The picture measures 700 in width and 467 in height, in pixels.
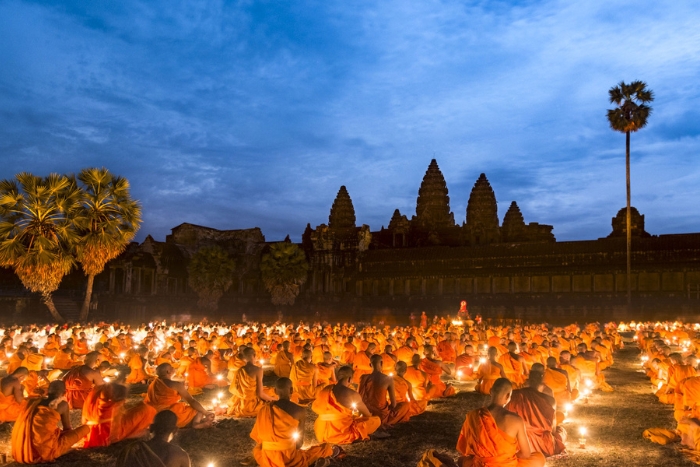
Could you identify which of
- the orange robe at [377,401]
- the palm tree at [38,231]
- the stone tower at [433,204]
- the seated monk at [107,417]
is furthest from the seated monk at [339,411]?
the stone tower at [433,204]

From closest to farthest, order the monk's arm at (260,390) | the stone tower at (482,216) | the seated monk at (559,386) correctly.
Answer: the monk's arm at (260,390), the seated monk at (559,386), the stone tower at (482,216)

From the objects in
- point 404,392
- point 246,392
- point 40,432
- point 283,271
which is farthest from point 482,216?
point 40,432

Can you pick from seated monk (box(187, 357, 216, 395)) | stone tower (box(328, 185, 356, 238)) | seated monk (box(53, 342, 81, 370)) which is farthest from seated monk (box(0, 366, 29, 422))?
stone tower (box(328, 185, 356, 238))

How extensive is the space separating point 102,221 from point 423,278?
2907 cm

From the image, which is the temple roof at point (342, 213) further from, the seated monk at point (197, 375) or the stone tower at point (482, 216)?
the seated monk at point (197, 375)

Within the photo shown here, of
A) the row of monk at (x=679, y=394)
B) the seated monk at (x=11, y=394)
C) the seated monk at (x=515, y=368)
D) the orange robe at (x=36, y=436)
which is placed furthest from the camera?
the seated monk at (x=515, y=368)

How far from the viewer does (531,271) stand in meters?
48.7

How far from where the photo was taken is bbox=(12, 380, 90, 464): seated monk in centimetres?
799

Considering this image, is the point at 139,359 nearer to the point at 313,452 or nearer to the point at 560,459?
the point at 313,452

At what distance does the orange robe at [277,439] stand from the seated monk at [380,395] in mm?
2669

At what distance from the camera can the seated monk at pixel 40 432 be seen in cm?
799

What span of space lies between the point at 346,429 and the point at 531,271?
41925 millimetres

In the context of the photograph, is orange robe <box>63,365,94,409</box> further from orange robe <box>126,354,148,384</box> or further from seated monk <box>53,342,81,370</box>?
seated monk <box>53,342,81,370</box>

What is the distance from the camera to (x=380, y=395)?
33.3 ft
